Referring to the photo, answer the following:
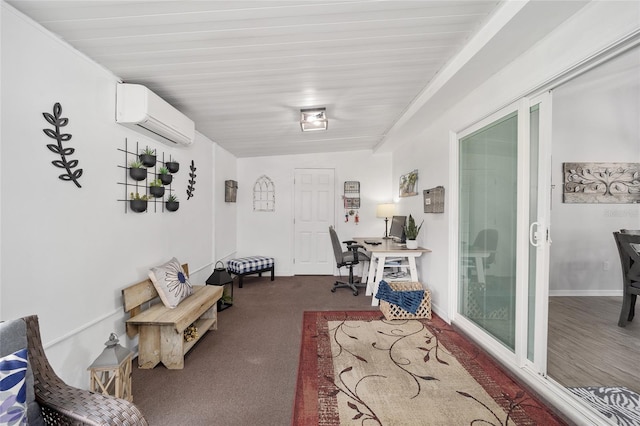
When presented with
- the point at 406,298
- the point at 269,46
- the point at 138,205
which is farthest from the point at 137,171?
the point at 406,298

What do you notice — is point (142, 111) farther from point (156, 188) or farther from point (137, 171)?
point (156, 188)

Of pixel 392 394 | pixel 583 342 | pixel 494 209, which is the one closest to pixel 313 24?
pixel 494 209

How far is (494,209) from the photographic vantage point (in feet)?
7.55

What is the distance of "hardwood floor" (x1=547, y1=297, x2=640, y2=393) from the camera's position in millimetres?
1924

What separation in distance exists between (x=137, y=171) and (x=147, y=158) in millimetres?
169

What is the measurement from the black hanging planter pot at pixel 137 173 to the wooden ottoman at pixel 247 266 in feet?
7.60

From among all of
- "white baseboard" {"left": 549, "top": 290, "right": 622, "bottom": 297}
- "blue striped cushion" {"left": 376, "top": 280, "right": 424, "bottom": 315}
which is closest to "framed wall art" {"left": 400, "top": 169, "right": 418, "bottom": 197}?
"blue striped cushion" {"left": 376, "top": 280, "right": 424, "bottom": 315}

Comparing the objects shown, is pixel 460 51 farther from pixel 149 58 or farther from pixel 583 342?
pixel 583 342

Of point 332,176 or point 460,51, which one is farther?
point 332,176

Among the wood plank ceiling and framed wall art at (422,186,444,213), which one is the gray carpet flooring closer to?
framed wall art at (422,186,444,213)

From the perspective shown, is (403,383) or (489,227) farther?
(489,227)

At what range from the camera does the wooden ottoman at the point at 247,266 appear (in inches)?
167

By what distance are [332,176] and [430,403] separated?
12.9 ft

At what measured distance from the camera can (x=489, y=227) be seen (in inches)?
93.7
